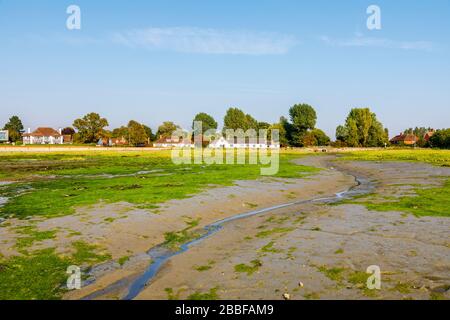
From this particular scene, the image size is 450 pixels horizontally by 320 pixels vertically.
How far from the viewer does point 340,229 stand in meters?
17.3

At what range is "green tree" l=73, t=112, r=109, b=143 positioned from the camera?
170 meters

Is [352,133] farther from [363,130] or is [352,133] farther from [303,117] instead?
[303,117]

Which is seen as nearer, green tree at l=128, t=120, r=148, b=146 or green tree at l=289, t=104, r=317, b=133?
green tree at l=289, t=104, r=317, b=133

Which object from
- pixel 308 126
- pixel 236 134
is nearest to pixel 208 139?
pixel 236 134

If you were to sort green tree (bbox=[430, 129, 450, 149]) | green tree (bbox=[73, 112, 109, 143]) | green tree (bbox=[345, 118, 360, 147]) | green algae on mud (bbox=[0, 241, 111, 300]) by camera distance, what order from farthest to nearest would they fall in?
green tree (bbox=[73, 112, 109, 143])
green tree (bbox=[345, 118, 360, 147])
green tree (bbox=[430, 129, 450, 149])
green algae on mud (bbox=[0, 241, 111, 300])

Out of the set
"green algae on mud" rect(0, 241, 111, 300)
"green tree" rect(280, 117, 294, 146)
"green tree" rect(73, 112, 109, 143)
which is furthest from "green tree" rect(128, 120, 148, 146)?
"green algae on mud" rect(0, 241, 111, 300)

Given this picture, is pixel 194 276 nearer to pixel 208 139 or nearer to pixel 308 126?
pixel 308 126

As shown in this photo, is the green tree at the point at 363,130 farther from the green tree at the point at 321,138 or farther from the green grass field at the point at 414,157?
the green grass field at the point at 414,157

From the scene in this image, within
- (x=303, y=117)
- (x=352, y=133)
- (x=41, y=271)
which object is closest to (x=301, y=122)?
(x=303, y=117)

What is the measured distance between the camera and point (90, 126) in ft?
563

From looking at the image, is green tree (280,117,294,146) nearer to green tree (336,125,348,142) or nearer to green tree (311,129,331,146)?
green tree (311,129,331,146)

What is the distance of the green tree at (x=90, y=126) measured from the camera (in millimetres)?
170350

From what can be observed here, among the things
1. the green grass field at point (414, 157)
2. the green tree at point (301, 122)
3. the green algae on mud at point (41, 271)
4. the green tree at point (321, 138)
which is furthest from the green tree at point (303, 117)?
the green algae on mud at point (41, 271)

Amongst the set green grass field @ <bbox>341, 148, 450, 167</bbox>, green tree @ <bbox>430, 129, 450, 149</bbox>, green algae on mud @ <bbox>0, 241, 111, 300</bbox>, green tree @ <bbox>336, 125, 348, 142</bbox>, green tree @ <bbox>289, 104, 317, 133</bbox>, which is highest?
green tree @ <bbox>289, 104, 317, 133</bbox>
